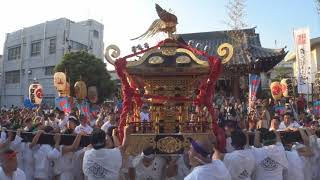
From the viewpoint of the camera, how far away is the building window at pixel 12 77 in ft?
115

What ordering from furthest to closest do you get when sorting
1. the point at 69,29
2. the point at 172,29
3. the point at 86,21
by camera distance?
1. the point at 86,21
2. the point at 69,29
3. the point at 172,29

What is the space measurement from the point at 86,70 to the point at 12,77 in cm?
1535

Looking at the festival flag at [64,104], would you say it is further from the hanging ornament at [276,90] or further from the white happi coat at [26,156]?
the hanging ornament at [276,90]

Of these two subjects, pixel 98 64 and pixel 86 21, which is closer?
pixel 98 64

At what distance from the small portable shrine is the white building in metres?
26.4

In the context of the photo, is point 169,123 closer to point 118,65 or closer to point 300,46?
point 118,65

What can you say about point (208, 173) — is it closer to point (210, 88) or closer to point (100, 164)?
point (100, 164)

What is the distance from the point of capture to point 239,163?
13.9ft

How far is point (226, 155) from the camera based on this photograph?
4.32 metres

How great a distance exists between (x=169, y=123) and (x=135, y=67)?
1.04 metres

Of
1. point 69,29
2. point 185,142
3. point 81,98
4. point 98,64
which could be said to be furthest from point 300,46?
point 69,29

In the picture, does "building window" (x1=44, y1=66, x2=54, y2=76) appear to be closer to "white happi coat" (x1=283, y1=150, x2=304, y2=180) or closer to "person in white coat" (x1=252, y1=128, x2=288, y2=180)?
"white happi coat" (x1=283, y1=150, x2=304, y2=180)

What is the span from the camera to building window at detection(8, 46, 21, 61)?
115 ft

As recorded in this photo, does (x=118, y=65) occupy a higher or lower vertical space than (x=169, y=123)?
higher
